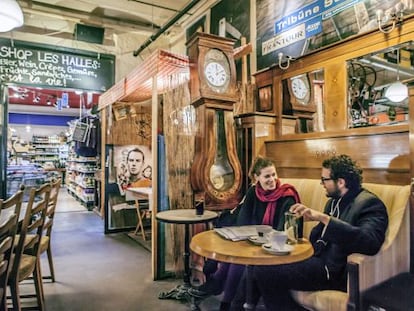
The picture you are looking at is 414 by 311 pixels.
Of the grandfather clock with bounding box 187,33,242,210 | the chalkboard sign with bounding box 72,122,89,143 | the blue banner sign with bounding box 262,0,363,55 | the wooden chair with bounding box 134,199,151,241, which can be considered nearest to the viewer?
the grandfather clock with bounding box 187,33,242,210

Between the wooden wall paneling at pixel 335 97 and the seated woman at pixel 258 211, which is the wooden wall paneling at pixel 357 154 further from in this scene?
the seated woman at pixel 258 211

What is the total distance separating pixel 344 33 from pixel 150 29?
4.63 m

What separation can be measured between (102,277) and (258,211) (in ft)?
6.68

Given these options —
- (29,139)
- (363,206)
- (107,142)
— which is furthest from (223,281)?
(29,139)

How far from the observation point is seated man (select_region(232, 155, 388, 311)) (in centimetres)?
194

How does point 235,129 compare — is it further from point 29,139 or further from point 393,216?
point 29,139

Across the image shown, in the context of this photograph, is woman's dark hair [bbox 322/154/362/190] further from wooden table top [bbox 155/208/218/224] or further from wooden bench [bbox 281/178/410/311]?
wooden table top [bbox 155/208/218/224]

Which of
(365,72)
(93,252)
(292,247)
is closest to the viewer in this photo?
(292,247)

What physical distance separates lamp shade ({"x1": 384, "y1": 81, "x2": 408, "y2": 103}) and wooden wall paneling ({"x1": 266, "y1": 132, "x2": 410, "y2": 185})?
466 mm

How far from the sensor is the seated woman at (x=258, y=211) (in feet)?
8.20

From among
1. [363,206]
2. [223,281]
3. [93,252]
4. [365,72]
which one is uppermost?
[365,72]

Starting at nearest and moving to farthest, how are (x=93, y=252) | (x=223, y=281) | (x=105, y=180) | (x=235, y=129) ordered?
(x=223, y=281)
(x=235, y=129)
(x=93, y=252)
(x=105, y=180)

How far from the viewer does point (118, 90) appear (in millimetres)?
5109

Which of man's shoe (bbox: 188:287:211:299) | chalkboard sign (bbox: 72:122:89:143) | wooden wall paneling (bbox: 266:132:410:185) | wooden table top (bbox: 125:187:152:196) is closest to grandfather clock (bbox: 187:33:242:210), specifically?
wooden wall paneling (bbox: 266:132:410:185)
